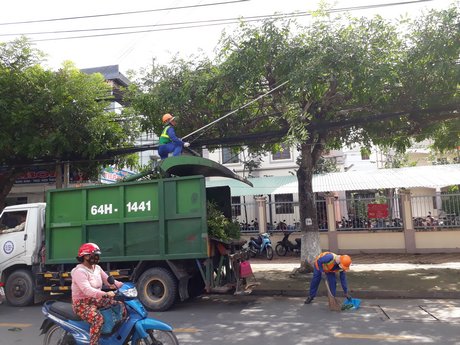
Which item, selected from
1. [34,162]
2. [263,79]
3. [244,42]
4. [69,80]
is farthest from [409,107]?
[34,162]

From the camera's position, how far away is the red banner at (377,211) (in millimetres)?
15172

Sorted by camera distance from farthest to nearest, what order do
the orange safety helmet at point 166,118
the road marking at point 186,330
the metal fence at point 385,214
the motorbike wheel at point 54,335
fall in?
the metal fence at point 385,214 → the orange safety helmet at point 166,118 → the road marking at point 186,330 → the motorbike wheel at point 54,335

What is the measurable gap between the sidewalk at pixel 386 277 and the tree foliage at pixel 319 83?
4.61 ft

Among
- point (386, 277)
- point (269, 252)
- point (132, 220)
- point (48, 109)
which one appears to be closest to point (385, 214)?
point (269, 252)

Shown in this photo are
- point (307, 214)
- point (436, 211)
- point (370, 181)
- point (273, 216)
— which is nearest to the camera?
point (307, 214)

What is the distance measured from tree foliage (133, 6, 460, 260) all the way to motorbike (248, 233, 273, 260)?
4355mm

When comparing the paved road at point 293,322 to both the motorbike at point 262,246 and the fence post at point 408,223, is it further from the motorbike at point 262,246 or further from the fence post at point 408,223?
the fence post at point 408,223

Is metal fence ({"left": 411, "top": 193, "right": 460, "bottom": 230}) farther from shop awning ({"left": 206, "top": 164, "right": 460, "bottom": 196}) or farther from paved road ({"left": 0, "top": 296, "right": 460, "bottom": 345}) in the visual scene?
paved road ({"left": 0, "top": 296, "right": 460, "bottom": 345})

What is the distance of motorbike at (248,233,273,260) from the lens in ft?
50.2

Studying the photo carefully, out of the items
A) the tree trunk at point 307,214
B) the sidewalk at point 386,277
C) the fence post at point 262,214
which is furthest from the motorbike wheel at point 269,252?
the tree trunk at point 307,214

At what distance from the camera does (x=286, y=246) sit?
1590 cm

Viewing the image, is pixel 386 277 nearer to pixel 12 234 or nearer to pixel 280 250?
A: pixel 280 250

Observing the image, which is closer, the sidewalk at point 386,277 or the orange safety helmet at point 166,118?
the orange safety helmet at point 166,118

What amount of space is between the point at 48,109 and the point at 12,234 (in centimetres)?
428
